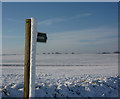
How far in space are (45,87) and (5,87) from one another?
1.42 m

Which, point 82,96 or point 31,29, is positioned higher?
point 31,29

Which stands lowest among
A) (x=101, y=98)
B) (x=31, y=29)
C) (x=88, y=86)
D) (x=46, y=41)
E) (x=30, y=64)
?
(x=101, y=98)

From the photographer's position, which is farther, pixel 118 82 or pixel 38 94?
pixel 118 82

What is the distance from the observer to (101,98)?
4.92 meters

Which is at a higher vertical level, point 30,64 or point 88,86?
point 30,64

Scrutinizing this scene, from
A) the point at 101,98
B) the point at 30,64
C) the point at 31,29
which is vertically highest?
the point at 31,29

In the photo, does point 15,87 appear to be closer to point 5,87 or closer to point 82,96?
point 5,87

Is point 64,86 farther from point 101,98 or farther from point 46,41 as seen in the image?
point 46,41

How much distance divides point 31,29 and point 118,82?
490 centimetres

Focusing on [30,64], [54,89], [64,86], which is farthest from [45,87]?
[30,64]

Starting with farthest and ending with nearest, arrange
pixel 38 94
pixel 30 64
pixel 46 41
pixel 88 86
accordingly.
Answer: pixel 88 86, pixel 38 94, pixel 46 41, pixel 30 64

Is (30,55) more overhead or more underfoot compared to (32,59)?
more overhead

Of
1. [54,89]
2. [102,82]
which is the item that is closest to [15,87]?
[54,89]

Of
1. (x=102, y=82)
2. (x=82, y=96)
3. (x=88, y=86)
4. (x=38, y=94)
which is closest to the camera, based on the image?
(x=38, y=94)
